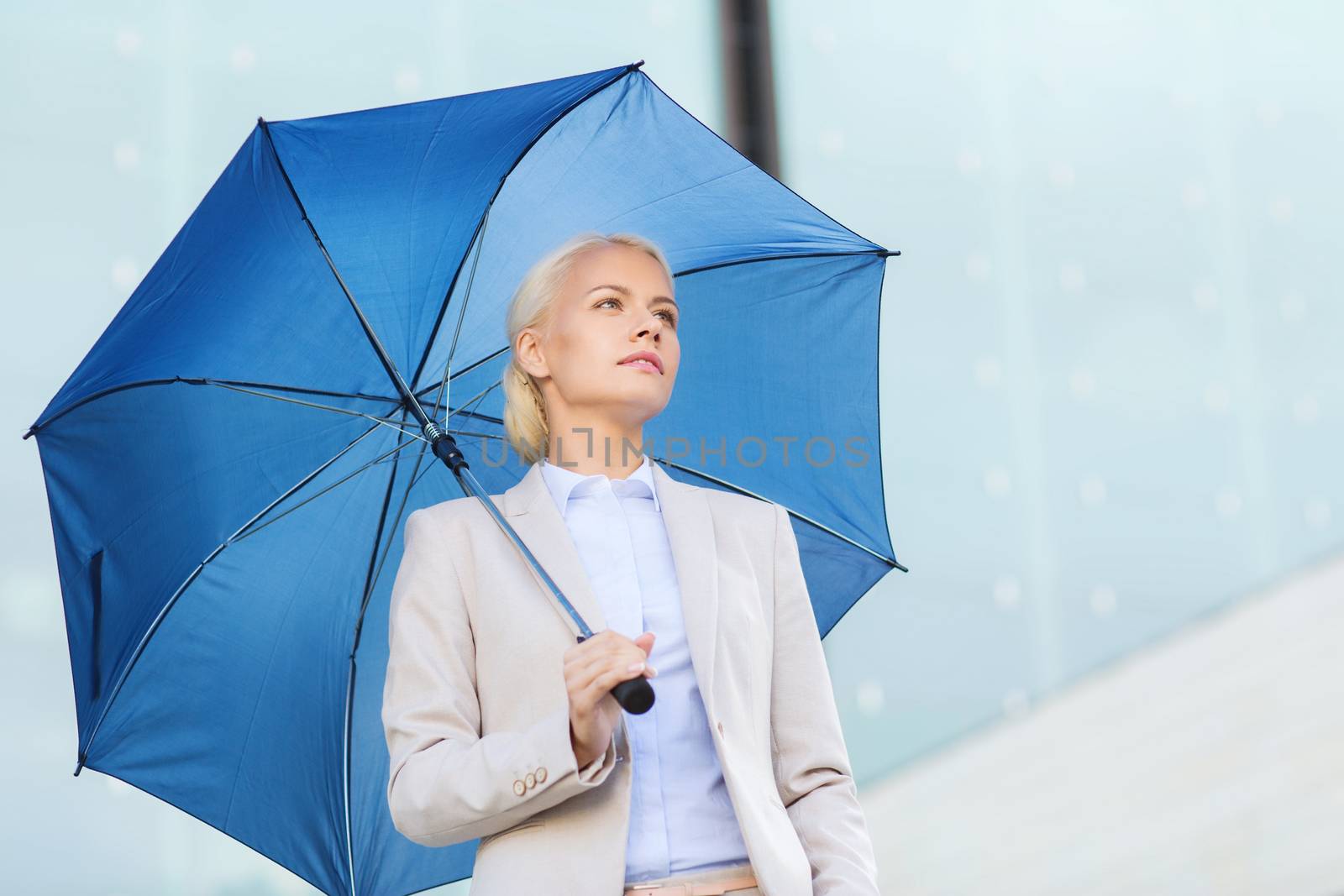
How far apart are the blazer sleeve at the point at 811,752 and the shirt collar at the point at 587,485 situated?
0.54 ft

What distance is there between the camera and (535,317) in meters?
1.72

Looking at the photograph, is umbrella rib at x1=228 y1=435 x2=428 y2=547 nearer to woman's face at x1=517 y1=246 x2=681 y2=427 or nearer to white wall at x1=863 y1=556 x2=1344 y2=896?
woman's face at x1=517 y1=246 x2=681 y2=427

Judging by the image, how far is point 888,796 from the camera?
3350mm

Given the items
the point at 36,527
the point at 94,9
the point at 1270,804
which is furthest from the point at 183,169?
the point at 1270,804

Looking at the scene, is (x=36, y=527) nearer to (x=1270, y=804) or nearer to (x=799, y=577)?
(x=799, y=577)

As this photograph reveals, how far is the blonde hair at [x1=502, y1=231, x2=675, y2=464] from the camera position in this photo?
1.72 metres

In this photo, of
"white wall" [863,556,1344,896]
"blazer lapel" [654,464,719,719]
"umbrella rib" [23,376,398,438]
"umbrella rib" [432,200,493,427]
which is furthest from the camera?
"white wall" [863,556,1344,896]

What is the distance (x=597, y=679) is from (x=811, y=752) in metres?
0.38

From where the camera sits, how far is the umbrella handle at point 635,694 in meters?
1.19

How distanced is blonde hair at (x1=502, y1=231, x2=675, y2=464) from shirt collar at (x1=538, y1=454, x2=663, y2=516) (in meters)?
0.09

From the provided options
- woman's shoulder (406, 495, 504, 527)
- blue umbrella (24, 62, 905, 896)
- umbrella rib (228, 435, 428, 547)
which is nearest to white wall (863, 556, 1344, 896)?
blue umbrella (24, 62, 905, 896)

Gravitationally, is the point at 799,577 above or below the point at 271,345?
below

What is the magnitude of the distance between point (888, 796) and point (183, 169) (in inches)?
81.3

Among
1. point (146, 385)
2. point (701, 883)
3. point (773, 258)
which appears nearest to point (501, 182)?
point (773, 258)
